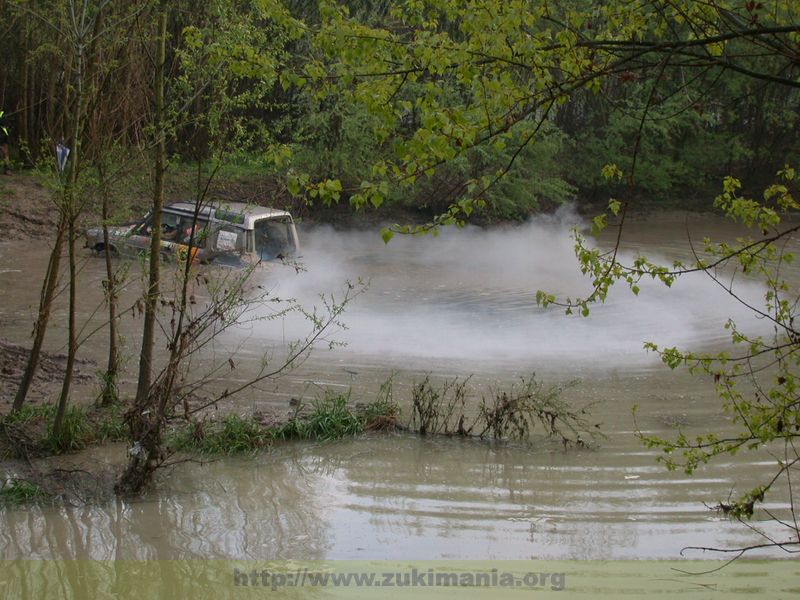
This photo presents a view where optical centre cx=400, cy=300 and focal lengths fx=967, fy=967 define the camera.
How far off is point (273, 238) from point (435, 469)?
23.3ft

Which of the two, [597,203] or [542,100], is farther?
[597,203]

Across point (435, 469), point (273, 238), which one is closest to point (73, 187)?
point (435, 469)

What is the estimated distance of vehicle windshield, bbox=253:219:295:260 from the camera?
13.8 m

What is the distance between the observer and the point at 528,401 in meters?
9.12

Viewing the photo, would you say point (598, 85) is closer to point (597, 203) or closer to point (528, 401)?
point (528, 401)

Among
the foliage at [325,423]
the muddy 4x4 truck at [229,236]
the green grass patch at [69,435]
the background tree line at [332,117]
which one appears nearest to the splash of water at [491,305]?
the muddy 4x4 truck at [229,236]

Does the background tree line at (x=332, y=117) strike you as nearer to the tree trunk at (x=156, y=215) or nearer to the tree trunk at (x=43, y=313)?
the tree trunk at (x=156, y=215)

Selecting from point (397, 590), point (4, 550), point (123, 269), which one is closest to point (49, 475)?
point (4, 550)

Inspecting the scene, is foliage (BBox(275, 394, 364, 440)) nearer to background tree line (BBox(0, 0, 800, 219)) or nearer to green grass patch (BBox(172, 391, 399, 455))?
green grass patch (BBox(172, 391, 399, 455))

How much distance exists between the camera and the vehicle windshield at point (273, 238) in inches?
Result: 544

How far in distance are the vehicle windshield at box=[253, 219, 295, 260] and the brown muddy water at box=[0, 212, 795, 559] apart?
534 millimetres

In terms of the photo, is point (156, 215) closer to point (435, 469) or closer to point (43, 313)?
point (43, 313)

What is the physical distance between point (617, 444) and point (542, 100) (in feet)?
13.8

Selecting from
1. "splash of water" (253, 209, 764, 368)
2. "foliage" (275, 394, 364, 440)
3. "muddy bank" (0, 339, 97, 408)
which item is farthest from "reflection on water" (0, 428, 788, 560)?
"splash of water" (253, 209, 764, 368)
